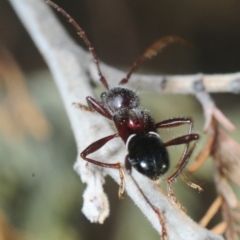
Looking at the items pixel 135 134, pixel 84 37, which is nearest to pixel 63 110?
pixel 84 37

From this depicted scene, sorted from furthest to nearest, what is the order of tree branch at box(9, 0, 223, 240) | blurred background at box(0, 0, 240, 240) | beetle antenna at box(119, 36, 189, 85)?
1. beetle antenna at box(119, 36, 189, 85)
2. blurred background at box(0, 0, 240, 240)
3. tree branch at box(9, 0, 223, 240)

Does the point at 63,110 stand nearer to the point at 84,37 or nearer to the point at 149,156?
the point at 84,37

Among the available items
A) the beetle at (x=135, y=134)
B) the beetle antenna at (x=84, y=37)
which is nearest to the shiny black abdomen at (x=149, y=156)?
the beetle at (x=135, y=134)

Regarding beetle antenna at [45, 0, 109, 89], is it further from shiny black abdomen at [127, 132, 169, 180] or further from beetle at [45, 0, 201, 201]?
shiny black abdomen at [127, 132, 169, 180]

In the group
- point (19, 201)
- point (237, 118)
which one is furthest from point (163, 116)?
point (19, 201)

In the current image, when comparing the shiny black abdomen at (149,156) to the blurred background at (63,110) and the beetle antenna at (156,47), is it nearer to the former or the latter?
the blurred background at (63,110)

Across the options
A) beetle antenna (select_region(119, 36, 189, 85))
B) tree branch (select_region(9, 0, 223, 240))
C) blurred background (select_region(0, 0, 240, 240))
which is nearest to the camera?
tree branch (select_region(9, 0, 223, 240))

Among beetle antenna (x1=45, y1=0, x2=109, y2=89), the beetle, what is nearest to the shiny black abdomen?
the beetle
